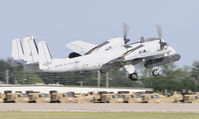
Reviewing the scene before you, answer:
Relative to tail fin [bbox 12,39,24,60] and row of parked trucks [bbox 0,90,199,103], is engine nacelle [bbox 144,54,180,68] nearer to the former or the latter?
row of parked trucks [bbox 0,90,199,103]

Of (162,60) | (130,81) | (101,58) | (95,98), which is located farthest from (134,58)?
(130,81)

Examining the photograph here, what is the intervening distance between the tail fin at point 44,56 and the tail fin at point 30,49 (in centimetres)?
331

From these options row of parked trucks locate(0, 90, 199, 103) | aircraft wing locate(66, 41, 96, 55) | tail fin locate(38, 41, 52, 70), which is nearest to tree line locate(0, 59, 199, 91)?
row of parked trucks locate(0, 90, 199, 103)

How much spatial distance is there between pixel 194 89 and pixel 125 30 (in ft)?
143

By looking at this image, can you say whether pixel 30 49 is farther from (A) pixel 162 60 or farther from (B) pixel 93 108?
(A) pixel 162 60

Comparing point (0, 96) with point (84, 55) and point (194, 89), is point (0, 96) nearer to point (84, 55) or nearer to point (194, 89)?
point (84, 55)

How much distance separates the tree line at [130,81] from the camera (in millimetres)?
117688

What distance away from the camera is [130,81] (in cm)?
13538

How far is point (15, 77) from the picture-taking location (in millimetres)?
142125

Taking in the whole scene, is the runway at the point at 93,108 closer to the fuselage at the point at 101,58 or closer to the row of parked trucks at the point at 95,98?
the fuselage at the point at 101,58

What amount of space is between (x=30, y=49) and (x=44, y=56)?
6708mm

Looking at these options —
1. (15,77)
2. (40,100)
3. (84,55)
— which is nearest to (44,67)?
(84,55)

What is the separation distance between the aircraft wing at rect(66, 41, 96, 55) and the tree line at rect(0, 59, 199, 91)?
36922 mm

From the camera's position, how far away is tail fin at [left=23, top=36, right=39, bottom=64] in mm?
73438
